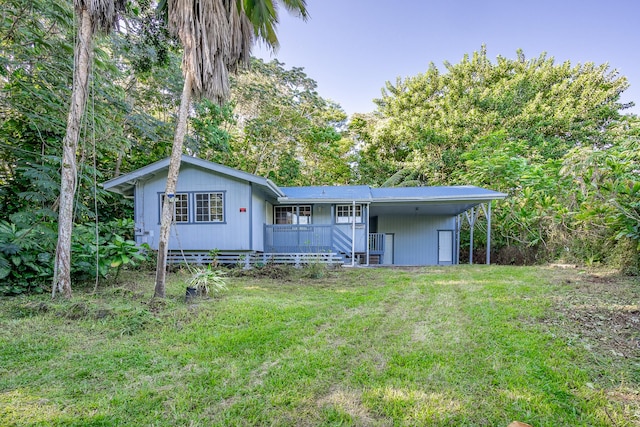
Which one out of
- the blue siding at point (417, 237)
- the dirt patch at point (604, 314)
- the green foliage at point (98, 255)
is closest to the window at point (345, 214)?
the blue siding at point (417, 237)

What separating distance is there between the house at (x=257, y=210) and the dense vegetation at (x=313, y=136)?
1453 millimetres

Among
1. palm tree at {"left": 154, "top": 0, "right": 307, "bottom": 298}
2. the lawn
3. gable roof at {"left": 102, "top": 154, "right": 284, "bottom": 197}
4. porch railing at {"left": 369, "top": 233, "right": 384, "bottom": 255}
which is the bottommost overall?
the lawn

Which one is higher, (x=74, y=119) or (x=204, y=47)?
(x=204, y=47)

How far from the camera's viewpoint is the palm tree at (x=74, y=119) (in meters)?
5.67

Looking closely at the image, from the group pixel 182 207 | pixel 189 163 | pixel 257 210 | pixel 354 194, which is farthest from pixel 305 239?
pixel 189 163

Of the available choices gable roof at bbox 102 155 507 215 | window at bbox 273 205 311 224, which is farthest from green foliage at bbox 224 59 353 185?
gable roof at bbox 102 155 507 215

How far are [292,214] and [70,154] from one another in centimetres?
825

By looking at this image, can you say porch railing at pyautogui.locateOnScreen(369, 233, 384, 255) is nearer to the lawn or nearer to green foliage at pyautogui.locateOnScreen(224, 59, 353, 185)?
green foliage at pyautogui.locateOnScreen(224, 59, 353, 185)

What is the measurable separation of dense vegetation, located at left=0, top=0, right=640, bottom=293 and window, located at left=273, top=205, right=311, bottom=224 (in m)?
4.90

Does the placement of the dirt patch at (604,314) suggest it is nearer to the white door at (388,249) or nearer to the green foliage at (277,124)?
the white door at (388,249)

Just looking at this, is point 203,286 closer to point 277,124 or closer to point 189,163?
point 189,163

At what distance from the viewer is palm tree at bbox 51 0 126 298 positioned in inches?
223

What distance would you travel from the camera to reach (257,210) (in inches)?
440

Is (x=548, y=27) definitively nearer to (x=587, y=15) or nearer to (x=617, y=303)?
(x=587, y=15)
